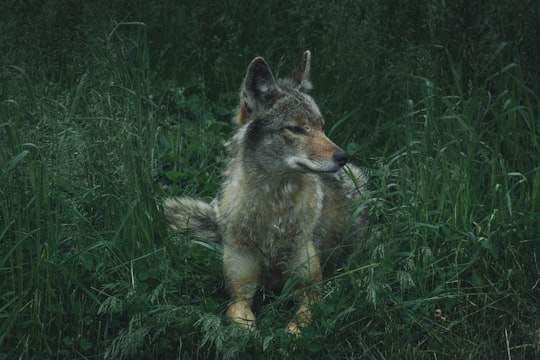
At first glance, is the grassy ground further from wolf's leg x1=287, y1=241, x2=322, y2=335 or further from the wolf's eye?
the wolf's eye

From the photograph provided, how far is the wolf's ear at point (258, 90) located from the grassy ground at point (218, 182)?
71cm

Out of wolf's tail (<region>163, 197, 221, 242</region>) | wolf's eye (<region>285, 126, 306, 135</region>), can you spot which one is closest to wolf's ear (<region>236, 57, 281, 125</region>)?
wolf's eye (<region>285, 126, 306, 135</region>)

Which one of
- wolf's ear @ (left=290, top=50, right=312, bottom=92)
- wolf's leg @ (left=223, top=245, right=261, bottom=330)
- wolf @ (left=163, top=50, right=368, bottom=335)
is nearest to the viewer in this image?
wolf's leg @ (left=223, top=245, right=261, bottom=330)

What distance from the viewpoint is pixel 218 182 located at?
6312 millimetres

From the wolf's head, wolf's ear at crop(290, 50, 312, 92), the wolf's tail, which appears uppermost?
wolf's ear at crop(290, 50, 312, 92)

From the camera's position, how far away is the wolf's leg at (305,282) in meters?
4.64

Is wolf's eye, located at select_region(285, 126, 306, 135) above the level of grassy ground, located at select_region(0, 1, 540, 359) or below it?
above

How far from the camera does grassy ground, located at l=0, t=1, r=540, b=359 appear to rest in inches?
180

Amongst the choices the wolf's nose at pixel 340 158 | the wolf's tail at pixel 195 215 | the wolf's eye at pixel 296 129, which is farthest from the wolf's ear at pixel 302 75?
the wolf's tail at pixel 195 215

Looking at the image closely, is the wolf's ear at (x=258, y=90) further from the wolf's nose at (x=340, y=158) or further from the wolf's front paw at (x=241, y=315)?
the wolf's front paw at (x=241, y=315)

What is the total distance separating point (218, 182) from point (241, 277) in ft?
4.50

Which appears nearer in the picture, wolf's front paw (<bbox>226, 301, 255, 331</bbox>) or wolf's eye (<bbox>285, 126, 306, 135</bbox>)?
wolf's front paw (<bbox>226, 301, 255, 331</bbox>)

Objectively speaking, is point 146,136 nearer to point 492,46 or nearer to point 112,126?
point 112,126

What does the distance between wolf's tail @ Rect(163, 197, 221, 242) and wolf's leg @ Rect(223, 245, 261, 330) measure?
0.59m
